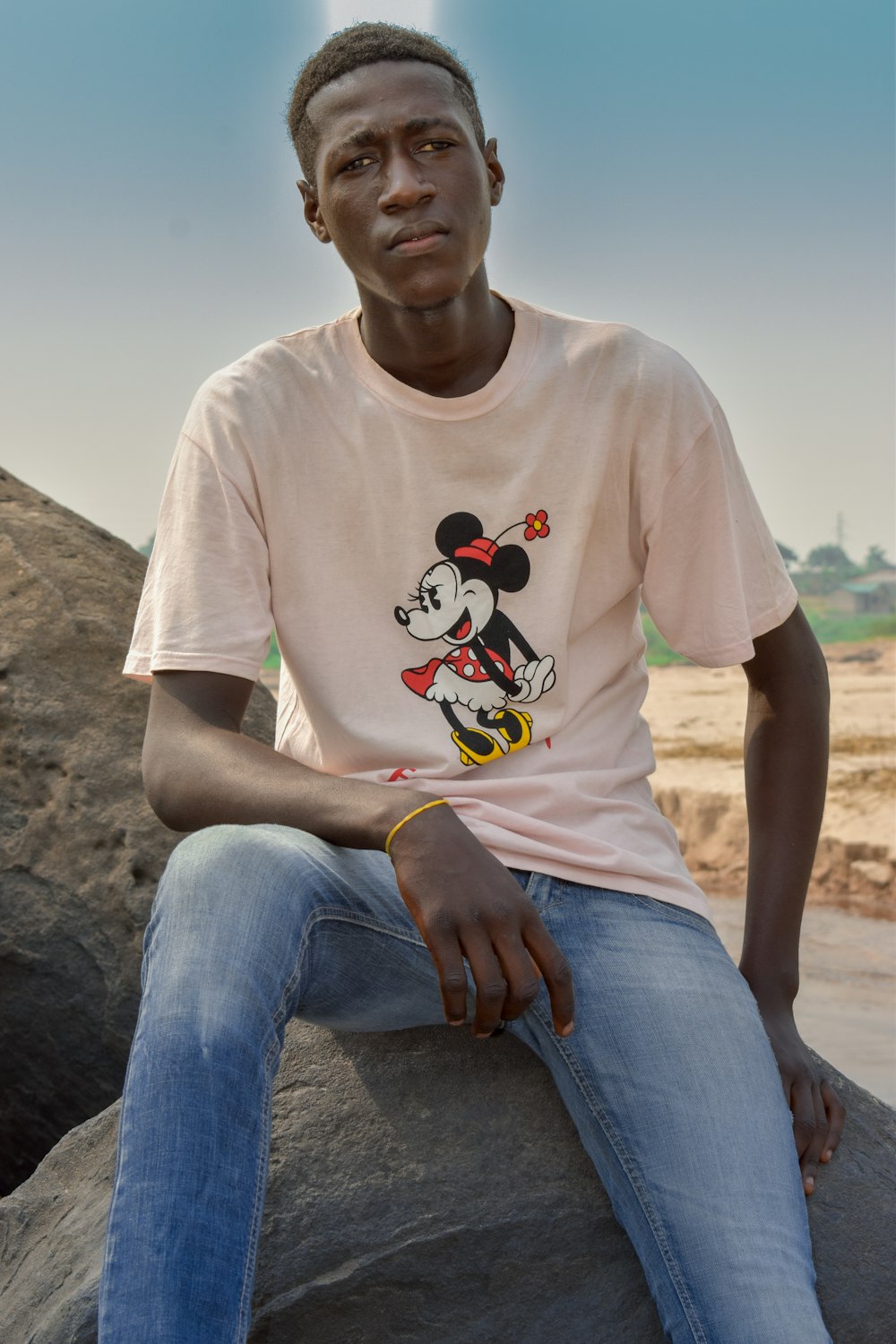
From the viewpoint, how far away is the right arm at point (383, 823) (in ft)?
5.10

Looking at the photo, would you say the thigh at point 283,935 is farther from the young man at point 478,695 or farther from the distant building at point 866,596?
the distant building at point 866,596

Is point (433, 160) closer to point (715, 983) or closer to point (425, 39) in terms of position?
point (425, 39)

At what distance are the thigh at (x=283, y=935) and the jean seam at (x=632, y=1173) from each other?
0.54ft

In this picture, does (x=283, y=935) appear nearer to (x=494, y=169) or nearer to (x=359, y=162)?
(x=359, y=162)

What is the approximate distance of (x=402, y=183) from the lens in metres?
2.04

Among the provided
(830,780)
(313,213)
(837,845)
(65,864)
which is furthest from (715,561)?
(830,780)

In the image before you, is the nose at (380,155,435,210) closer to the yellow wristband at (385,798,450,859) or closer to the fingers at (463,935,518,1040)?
the yellow wristband at (385,798,450,859)

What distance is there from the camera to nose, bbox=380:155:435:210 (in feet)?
Result: 6.70

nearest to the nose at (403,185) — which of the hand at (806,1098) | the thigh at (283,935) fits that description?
the thigh at (283,935)

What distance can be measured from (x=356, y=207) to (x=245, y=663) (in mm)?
700

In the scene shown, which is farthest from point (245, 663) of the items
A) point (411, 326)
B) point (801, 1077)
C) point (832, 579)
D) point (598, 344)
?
point (832, 579)

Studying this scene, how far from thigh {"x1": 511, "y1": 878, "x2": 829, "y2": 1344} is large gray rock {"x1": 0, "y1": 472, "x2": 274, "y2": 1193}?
1.25 m

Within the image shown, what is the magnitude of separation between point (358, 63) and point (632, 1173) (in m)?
1.61

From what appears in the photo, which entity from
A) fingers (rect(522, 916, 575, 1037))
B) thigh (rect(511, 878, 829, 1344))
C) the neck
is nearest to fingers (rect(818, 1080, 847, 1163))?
thigh (rect(511, 878, 829, 1344))
